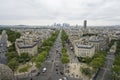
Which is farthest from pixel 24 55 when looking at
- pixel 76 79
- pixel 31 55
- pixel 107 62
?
pixel 107 62

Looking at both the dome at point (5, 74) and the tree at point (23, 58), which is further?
the tree at point (23, 58)

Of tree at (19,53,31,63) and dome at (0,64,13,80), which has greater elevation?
dome at (0,64,13,80)

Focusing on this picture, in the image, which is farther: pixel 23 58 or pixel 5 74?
pixel 23 58

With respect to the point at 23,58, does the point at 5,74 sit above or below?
above

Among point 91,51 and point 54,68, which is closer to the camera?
point 54,68

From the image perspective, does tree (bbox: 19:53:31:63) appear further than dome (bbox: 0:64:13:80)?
Yes

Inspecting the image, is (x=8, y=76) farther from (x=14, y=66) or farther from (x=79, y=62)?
(x=79, y=62)

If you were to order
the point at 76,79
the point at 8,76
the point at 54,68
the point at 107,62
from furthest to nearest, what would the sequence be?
the point at 107,62 → the point at 54,68 → the point at 76,79 → the point at 8,76

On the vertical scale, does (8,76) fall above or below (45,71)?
above

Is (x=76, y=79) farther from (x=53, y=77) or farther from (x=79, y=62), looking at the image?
(x=79, y=62)

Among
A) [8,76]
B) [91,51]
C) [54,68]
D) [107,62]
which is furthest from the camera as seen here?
[91,51]

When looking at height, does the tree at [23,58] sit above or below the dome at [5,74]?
below
